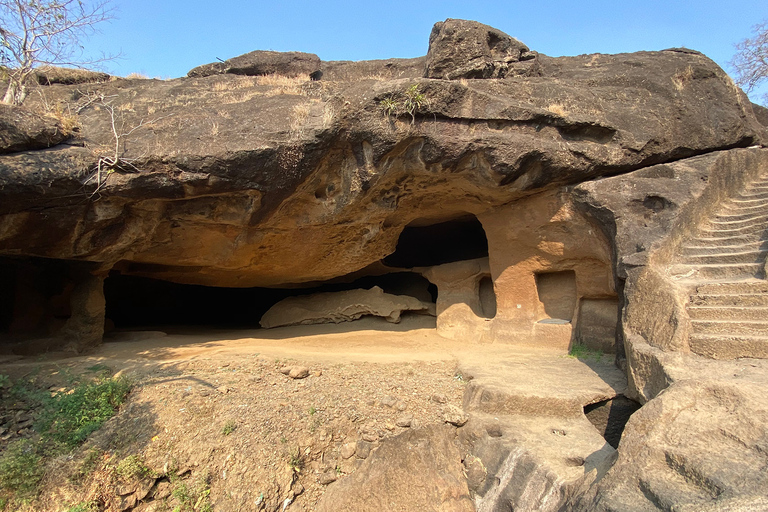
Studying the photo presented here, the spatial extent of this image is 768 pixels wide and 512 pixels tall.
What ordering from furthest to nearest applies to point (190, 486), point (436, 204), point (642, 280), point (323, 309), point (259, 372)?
point (323, 309), point (436, 204), point (259, 372), point (642, 280), point (190, 486)

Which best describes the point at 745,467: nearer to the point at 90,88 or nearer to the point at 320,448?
the point at 320,448

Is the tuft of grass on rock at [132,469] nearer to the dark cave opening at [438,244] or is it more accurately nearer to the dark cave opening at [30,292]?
the dark cave opening at [30,292]

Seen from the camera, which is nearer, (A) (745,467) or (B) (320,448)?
(A) (745,467)

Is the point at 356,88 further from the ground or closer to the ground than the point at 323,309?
further from the ground

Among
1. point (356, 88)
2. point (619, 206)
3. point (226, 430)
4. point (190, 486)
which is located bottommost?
point (190, 486)

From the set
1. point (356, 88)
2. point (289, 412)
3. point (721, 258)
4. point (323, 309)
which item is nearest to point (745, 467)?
point (721, 258)

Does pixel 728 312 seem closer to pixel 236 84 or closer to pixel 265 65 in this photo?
pixel 236 84

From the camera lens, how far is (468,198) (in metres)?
7.10

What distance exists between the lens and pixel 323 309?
872cm

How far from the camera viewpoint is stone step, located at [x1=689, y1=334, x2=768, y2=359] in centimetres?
351

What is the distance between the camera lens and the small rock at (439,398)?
188 inches

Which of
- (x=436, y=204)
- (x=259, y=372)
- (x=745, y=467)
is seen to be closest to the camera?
(x=745, y=467)

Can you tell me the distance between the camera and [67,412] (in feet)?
14.1

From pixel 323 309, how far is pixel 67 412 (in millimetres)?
4805
